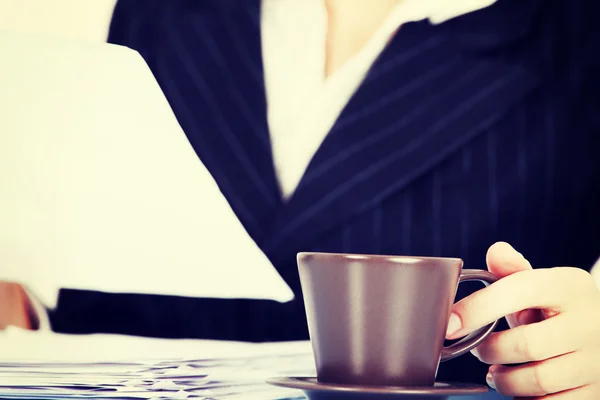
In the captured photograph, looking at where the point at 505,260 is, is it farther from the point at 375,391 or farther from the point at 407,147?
the point at 407,147

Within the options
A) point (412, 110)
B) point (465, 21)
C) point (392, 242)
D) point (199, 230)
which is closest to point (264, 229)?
point (199, 230)

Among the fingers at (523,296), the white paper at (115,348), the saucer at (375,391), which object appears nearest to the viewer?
the saucer at (375,391)

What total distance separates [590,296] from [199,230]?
2.09 feet

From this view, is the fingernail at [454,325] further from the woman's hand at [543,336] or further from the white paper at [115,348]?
the white paper at [115,348]

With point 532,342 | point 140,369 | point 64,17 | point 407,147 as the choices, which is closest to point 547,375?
point 532,342

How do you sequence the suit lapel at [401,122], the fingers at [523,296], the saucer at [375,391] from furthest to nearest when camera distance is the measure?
the suit lapel at [401,122] → the fingers at [523,296] → the saucer at [375,391]

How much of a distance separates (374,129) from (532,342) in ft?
2.20

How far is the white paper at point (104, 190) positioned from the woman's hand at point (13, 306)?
0.6 inches

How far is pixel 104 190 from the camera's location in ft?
3.32

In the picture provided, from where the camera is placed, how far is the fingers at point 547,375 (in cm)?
49

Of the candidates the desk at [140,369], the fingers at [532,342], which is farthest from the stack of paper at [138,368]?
the fingers at [532,342]

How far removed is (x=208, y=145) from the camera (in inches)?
41.8

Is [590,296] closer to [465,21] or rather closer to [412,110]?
[412,110]

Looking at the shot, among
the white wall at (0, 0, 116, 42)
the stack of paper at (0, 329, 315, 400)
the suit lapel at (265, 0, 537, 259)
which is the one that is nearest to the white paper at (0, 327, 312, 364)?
the stack of paper at (0, 329, 315, 400)
